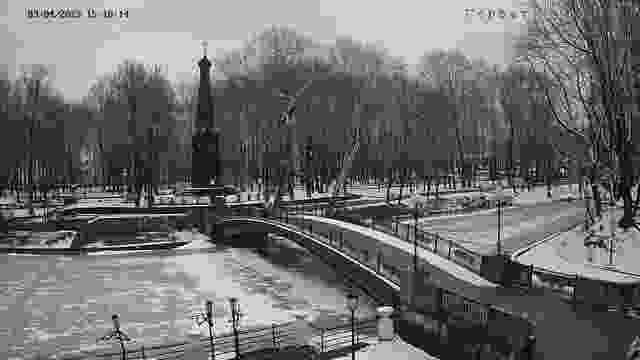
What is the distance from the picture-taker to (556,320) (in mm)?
14742

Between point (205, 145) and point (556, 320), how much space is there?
109 feet

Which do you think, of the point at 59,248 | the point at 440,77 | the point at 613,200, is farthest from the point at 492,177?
the point at 59,248

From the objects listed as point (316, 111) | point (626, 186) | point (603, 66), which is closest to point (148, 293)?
point (626, 186)

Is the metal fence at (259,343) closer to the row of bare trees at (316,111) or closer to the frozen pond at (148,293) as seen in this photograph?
the frozen pond at (148,293)

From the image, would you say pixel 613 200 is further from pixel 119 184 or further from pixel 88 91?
pixel 88 91

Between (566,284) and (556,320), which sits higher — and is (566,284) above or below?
above

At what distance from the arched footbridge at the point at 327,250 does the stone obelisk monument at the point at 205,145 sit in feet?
20.4

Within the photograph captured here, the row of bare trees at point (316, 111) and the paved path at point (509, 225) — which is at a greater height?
the row of bare trees at point (316, 111)

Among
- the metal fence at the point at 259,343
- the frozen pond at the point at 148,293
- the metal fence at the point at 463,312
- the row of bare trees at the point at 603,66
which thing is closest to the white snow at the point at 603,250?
the row of bare trees at the point at 603,66

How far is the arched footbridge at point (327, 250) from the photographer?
21527mm

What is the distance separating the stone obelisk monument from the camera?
4369cm

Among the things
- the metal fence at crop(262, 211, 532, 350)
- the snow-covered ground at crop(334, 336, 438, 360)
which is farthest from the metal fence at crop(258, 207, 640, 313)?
the snow-covered ground at crop(334, 336, 438, 360)

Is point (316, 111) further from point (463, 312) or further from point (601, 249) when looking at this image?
point (463, 312)

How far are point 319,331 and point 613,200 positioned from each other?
59.1 ft
